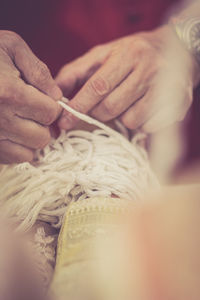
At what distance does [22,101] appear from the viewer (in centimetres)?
43

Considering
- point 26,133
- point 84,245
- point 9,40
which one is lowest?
point 84,245

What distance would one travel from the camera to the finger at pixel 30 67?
0.43m

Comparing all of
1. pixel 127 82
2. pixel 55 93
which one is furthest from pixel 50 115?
pixel 127 82

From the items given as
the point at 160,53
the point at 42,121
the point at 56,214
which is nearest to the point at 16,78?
the point at 42,121

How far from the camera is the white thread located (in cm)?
45

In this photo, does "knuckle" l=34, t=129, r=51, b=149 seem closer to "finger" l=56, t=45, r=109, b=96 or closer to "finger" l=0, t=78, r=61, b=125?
"finger" l=0, t=78, r=61, b=125

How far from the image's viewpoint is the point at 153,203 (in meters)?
0.41

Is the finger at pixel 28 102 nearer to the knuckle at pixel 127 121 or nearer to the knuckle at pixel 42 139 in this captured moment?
the knuckle at pixel 42 139

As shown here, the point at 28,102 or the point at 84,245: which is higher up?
the point at 28,102

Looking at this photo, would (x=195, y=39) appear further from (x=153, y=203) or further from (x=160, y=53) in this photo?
(x=153, y=203)

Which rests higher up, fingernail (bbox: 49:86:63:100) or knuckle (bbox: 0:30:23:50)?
knuckle (bbox: 0:30:23:50)

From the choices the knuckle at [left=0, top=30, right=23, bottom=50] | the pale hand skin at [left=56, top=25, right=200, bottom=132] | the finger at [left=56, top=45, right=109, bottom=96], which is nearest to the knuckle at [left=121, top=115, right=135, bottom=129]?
the pale hand skin at [left=56, top=25, right=200, bottom=132]

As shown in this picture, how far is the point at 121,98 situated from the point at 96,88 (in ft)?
0.18

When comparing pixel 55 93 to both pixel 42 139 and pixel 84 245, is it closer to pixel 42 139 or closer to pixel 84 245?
pixel 42 139
